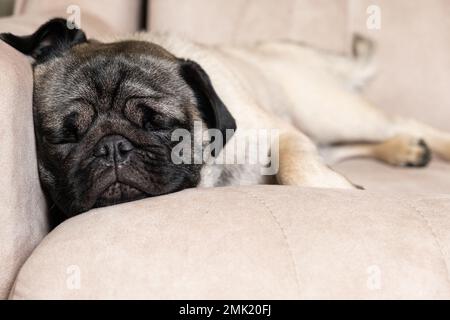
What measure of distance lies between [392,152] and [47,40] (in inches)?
45.5

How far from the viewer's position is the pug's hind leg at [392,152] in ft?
6.85

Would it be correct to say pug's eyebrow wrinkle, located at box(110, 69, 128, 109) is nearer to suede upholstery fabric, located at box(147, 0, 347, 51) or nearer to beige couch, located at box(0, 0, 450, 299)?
beige couch, located at box(0, 0, 450, 299)

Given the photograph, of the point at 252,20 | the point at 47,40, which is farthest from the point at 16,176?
the point at 252,20

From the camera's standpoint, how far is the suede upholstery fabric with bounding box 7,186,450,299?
1.01m

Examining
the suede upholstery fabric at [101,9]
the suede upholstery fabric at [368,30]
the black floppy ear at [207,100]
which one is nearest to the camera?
the black floppy ear at [207,100]

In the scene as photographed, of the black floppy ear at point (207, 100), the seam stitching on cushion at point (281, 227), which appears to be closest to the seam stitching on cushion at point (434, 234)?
the seam stitching on cushion at point (281, 227)

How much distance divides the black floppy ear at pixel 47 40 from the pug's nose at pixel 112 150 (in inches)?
13.2

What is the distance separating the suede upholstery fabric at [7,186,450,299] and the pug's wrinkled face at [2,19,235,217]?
0.62ft

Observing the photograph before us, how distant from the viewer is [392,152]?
2.13 metres

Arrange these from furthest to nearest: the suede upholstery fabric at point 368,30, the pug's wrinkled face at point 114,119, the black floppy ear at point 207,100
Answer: the suede upholstery fabric at point 368,30
the black floppy ear at point 207,100
the pug's wrinkled face at point 114,119

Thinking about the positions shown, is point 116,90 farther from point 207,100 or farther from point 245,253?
point 245,253

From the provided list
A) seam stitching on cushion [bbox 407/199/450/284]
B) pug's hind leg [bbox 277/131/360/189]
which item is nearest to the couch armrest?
pug's hind leg [bbox 277/131/360/189]

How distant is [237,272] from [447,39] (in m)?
1.73

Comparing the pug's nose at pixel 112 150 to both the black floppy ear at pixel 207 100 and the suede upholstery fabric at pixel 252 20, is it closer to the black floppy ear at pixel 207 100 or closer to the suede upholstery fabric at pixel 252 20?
the black floppy ear at pixel 207 100
